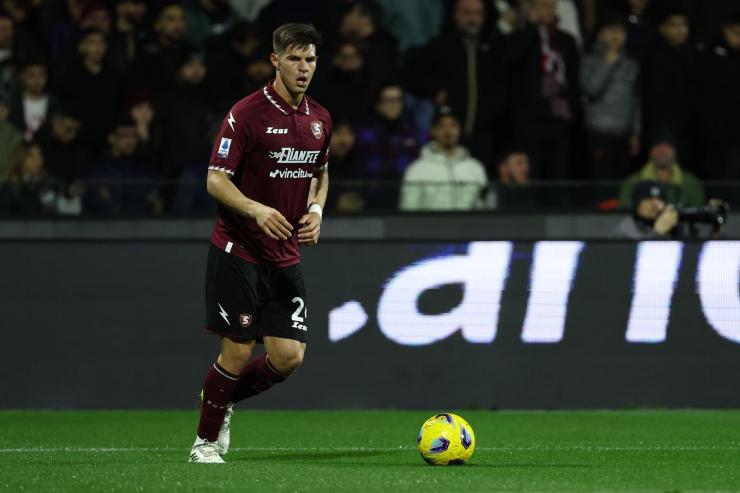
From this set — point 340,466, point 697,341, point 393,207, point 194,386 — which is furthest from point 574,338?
point 340,466

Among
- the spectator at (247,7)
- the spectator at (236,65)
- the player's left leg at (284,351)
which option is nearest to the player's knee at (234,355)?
the player's left leg at (284,351)

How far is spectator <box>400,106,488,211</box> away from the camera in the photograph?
12672 mm

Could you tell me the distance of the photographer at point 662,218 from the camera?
40.3 feet

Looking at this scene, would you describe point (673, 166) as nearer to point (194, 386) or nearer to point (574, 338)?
point (574, 338)

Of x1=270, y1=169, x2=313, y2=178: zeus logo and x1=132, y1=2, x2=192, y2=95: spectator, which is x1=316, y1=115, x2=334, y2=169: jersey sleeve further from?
x1=132, y1=2, x2=192, y2=95: spectator

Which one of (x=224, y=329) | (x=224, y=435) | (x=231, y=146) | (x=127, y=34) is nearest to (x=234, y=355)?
(x=224, y=329)

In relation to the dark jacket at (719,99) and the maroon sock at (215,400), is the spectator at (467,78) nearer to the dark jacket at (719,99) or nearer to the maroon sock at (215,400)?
the dark jacket at (719,99)

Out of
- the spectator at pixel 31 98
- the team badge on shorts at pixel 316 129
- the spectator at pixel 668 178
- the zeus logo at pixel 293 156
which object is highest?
the team badge on shorts at pixel 316 129

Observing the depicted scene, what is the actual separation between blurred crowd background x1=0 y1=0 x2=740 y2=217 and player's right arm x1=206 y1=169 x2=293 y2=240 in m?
5.29

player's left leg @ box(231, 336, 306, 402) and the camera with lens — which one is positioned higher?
the camera with lens

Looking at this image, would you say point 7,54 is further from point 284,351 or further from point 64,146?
point 284,351

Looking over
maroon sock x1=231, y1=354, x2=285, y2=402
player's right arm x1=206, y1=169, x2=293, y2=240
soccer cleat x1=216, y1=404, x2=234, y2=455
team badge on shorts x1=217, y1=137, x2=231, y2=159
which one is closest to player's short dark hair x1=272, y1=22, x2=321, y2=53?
team badge on shorts x1=217, y1=137, x2=231, y2=159

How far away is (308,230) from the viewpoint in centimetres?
800

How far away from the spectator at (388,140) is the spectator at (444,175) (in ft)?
0.70
